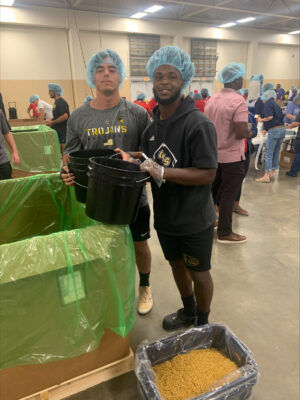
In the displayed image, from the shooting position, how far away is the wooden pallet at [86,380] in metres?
1.26

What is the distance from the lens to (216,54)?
1077cm

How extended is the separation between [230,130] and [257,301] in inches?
55.8

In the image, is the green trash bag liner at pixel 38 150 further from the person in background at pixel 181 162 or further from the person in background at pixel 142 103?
the person in background at pixel 181 162

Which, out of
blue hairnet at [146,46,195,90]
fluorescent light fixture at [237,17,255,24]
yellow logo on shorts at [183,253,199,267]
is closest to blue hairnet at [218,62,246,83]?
blue hairnet at [146,46,195,90]

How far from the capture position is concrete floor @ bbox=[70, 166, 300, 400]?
1.38 m

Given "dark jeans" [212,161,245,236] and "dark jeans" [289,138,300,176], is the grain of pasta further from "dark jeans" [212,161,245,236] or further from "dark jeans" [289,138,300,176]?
"dark jeans" [289,138,300,176]

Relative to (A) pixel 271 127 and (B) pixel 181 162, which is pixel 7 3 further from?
(B) pixel 181 162

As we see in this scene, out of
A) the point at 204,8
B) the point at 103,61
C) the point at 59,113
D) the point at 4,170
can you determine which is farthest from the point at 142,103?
the point at 204,8

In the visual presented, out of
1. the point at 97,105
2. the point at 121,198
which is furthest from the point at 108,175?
the point at 97,105

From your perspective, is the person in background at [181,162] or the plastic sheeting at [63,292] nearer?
the plastic sheeting at [63,292]

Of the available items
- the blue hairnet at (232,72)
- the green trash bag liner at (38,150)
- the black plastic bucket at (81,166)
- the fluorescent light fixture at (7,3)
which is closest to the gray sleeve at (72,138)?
the black plastic bucket at (81,166)

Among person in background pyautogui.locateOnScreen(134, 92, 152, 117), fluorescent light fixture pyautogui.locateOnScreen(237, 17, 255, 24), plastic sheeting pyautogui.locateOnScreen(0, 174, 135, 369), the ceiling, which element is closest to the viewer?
plastic sheeting pyautogui.locateOnScreen(0, 174, 135, 369)

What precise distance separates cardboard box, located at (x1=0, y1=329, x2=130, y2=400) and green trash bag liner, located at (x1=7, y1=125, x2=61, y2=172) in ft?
9.72

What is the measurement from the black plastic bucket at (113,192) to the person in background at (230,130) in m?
1.58
